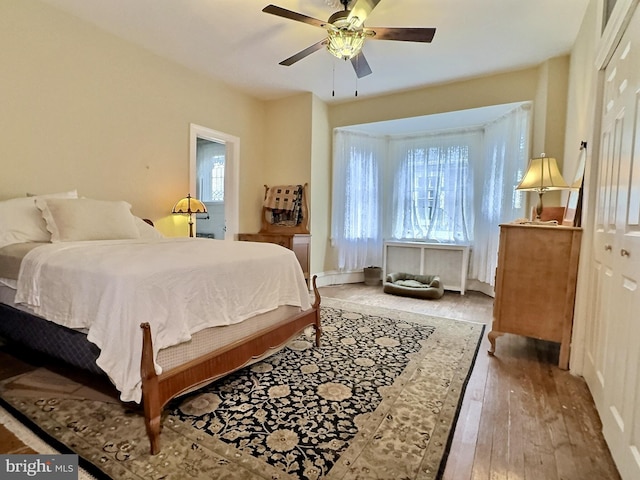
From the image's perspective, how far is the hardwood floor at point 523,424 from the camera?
1.30 metres

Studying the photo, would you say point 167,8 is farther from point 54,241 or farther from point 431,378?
point 431,378

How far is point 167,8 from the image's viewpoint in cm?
274

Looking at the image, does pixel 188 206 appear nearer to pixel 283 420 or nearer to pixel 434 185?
pixel 283 420

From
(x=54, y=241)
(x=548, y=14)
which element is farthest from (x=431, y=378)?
(x=548, y=14)

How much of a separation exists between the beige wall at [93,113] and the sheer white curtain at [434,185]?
298 centimetres

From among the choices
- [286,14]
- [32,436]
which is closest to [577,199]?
[286,14]

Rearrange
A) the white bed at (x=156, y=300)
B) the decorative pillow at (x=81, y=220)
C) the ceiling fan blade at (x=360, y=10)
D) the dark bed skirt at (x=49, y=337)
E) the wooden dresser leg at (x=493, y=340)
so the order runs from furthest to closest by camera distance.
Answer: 1. the wooden dresser leg at (x=493, y=340)
2. the decorative pillow at (x=81, y=220)
3. the ceiling fan blade at (x=360, y=10)
4. the dark bed skirt at (x=49, y=337)
5. the white bed at (x=156, y=300)

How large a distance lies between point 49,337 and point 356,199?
414cm

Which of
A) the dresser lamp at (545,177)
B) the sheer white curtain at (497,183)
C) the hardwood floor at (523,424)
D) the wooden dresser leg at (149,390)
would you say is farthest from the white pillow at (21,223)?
the sheer white curtain at (497,183)

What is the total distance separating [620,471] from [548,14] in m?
3.33

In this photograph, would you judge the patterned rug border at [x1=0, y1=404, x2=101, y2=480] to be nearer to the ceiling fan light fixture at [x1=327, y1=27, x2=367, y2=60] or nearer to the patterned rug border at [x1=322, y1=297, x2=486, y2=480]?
the patterned rug border at [x1=322, y1=297, x2=486, y2=480]

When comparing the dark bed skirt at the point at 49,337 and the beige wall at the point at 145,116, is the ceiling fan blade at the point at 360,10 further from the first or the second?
the dark bed skirt at the point at 49,337

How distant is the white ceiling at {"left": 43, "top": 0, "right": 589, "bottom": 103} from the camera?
268cm

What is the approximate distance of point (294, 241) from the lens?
4309 millimetres
